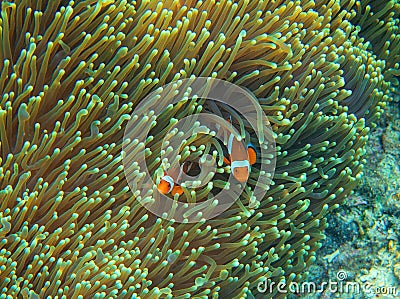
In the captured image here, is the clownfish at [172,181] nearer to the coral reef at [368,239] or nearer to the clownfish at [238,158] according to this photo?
the clownfish at [238,158]

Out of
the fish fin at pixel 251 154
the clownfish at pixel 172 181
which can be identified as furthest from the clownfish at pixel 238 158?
the clownfish at pixel 172 181

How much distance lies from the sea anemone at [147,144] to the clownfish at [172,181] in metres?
0.09

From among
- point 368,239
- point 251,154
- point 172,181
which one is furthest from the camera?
point 368,239

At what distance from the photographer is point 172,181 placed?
1542 mm

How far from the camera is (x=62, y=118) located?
4.95ft

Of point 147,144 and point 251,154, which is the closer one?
point 147,144

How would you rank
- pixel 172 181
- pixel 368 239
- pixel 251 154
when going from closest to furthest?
pixel 172 181 < pixel 251 154 < pixel 368 239

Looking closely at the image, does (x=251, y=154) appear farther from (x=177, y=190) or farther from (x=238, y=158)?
(x=177, y=190)

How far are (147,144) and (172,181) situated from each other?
0.55ft

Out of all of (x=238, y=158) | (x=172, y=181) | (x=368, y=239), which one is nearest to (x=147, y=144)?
(x=172, y=181)

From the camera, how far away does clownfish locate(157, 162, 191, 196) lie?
1.52m

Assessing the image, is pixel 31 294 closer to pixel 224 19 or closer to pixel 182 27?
pixel 182 27

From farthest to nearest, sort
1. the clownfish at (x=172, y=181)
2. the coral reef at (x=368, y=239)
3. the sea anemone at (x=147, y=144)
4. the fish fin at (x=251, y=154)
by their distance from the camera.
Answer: the coral reef at (x=368, y=239), the fish fin at (x=251, y=154), the clownfish at (x=172, y=181), the sea anemone at (x=147, y=144)

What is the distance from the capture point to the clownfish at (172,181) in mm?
1523
